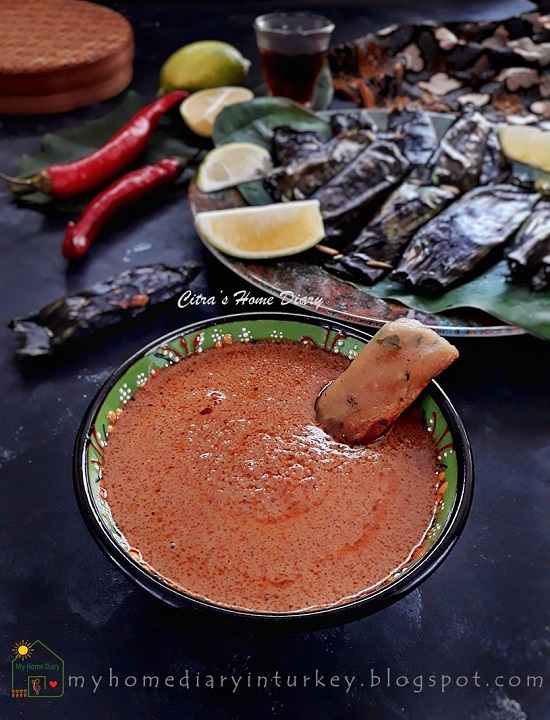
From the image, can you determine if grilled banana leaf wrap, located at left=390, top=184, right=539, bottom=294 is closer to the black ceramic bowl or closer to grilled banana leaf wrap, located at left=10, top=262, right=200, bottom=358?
the black ceramic bowl

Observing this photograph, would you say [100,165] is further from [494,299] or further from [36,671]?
[36,671]

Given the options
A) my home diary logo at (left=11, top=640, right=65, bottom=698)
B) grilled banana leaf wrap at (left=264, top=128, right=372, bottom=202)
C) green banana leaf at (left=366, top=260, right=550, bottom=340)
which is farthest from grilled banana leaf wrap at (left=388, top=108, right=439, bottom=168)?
my home diary logo at (left=11, top=640, right=65, bottom=698)

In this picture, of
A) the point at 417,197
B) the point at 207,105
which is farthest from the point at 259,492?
the point at 207,105

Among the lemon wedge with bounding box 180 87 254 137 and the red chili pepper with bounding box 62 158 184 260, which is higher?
the lemon wedge with bounding box 180 87 254 137

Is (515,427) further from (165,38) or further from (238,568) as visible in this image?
(165,38)

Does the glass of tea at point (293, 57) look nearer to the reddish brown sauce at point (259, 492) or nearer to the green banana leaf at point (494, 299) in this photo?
the green banana leaf at point (494, 299)

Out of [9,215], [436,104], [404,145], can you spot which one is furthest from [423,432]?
[436,104]

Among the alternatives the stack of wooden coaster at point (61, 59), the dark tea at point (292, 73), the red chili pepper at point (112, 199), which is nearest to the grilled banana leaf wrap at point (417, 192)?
the dark tea at point (292, 73)
